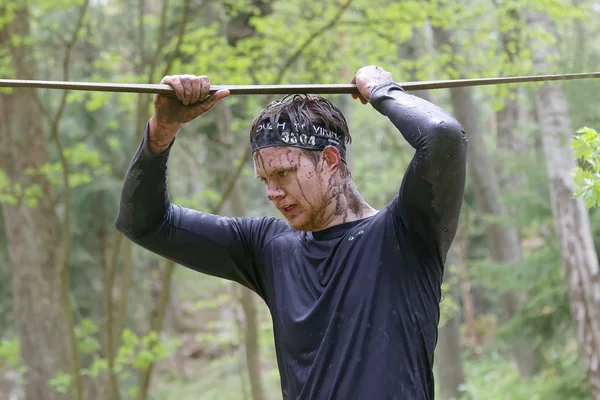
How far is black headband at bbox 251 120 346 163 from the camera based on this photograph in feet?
7.78

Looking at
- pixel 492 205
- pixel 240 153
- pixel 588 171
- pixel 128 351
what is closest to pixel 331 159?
pixel 588 171

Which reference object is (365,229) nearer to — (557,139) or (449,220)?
(449,220)

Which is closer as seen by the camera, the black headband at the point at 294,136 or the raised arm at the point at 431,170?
the raised arm at the point at 431,170

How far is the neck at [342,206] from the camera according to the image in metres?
2.38

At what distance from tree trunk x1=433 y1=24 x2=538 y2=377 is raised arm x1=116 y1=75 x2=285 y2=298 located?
9642 millimetres

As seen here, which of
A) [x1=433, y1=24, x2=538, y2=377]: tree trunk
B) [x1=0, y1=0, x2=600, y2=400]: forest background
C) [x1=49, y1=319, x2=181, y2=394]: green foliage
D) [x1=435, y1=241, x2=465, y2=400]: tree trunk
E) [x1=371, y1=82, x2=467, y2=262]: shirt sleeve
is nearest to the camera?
[x1=371, y1=82, x2=467, y2=262]: shirt sleeve

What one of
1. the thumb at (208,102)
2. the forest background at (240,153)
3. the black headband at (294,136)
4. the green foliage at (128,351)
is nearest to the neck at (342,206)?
the black headband at (294,136)

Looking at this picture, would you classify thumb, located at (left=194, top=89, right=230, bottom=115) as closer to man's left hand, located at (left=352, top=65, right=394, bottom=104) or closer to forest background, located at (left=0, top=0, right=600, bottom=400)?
man's left hand, located at (left=352, top=65, right=394, bottom=104)

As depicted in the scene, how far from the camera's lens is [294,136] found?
7.78ft

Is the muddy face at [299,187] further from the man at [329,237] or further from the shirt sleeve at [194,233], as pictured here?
the shirt sleeve at [194,233]

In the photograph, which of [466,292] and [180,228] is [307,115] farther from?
[466,292]

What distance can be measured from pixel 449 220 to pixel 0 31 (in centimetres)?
736

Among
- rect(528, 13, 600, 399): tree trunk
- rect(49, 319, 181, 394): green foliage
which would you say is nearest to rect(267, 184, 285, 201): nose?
rect(49, 319, 181, 394): green foliage

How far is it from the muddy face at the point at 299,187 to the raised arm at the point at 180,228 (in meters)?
0.24
